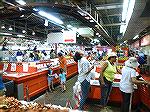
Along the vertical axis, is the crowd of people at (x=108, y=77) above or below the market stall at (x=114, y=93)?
above

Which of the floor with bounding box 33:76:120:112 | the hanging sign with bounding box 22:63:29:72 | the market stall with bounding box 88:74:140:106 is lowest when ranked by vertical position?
the floor with bounding box 33:76:120:112

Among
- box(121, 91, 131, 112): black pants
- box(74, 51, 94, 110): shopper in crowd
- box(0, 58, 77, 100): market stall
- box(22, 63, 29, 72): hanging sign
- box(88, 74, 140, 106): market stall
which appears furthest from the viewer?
box(22, 63, 29, 72): hanging sign

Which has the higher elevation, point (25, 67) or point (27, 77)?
point (25, 67)

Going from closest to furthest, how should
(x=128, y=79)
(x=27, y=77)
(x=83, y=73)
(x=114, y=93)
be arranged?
(x=128, y=79) < (x=83, y=73) < (x=114, y=93) < (x=27, y=77)

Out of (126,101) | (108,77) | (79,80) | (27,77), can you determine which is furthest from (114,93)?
(27,77)

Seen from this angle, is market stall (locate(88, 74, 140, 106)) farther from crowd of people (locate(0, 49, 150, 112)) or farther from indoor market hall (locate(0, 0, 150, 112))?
crowd of people (locate(0, 49, 150, 112))

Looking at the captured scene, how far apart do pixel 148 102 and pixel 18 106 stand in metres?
3.84

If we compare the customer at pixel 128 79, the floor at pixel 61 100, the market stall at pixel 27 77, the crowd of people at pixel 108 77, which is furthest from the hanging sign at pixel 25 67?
the customer at pixel 128 79

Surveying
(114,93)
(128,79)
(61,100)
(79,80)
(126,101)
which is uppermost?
(128,79)

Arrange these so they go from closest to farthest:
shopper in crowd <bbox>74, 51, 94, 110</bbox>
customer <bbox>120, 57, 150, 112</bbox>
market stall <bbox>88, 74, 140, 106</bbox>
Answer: customer <bbox>120, 57, 150, 112</bbox> → shopper in crowd <bbox>74, 51, 94, 110</bbox> → market stall <bbox>88, 74, 140, 106</bbox>

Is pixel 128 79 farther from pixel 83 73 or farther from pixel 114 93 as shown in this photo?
pixel 114 93

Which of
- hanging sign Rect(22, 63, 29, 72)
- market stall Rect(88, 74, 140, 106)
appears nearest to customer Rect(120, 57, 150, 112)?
market stall Rect(88, 74, 140, 106)

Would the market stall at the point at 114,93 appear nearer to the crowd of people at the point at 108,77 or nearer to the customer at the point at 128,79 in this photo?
the crowd of people at the point at 108,77

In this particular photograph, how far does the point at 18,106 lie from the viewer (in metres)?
2.61
